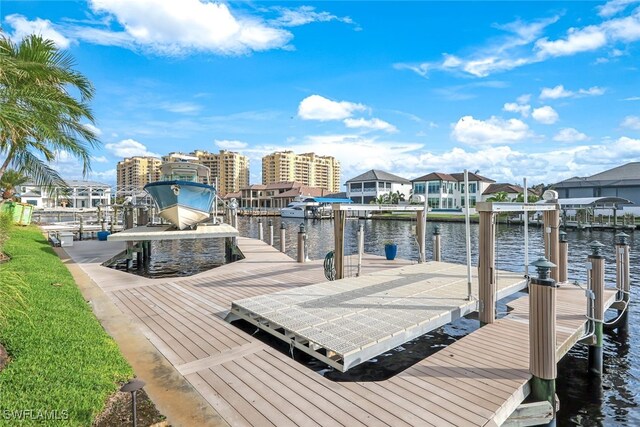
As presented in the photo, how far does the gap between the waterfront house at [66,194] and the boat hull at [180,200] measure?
3077 millimetres

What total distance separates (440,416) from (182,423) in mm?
2464

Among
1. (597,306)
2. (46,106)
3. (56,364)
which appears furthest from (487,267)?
(46,106)

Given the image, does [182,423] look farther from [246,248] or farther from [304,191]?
[304,191]

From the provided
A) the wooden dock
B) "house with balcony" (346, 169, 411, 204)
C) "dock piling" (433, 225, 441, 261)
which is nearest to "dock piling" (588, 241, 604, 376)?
the wooden dock

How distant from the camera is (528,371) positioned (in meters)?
4.25

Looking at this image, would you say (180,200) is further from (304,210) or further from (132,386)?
(304,210)

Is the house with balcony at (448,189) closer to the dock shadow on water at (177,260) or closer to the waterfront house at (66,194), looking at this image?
the dock shadow on water at (177,260)

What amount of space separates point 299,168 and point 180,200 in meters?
140

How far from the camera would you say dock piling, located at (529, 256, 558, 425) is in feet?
13.0

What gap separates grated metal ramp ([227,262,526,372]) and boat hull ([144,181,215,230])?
28.3 feet

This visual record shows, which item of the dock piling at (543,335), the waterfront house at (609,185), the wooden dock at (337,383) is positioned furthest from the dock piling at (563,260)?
the waterfront house at (609,185)

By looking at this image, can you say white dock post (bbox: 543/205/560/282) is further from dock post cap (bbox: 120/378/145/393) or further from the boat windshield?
the boat windshield

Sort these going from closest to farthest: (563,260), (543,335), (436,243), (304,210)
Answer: (543,335) → (563,260) → (436,243) → (304,210)

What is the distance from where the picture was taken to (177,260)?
17.1m
